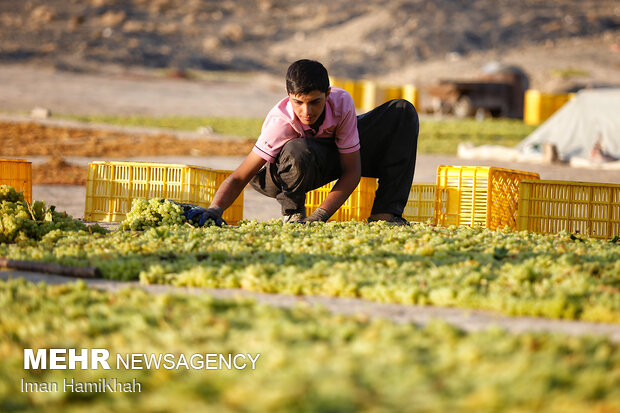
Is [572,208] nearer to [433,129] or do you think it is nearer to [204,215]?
[204,215]

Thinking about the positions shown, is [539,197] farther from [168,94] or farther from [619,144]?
[168,94]

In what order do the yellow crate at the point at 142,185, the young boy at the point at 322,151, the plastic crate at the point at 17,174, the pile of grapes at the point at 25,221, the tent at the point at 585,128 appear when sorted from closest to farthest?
the pile of grapes at the point at 25,221, the young boy at the point at 322,151, the yellow crate at the point at 142,185, the plastic crate at the point at 17,174, the tent at the point at 585,128

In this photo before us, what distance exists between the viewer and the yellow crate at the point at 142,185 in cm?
597

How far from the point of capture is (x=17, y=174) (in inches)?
243

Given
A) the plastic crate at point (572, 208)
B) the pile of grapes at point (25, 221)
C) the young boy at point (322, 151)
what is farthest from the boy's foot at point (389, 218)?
the pile of grapes at point (25, 221)

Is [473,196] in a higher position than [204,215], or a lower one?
higher

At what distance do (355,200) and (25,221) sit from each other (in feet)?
8.64

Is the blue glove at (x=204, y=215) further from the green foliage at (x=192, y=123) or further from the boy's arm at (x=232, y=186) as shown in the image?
the green foliage at (x=192, y=123)

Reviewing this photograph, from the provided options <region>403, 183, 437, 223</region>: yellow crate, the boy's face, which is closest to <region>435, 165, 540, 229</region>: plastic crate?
<region>403, 183, 437, 223</region>: yellow crate

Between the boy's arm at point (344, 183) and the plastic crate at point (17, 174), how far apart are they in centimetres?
256

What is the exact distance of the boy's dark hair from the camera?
486 centimetres

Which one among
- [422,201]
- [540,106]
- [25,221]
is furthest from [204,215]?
[540,106]

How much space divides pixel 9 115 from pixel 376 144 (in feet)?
52.5

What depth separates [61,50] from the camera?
131 feet
